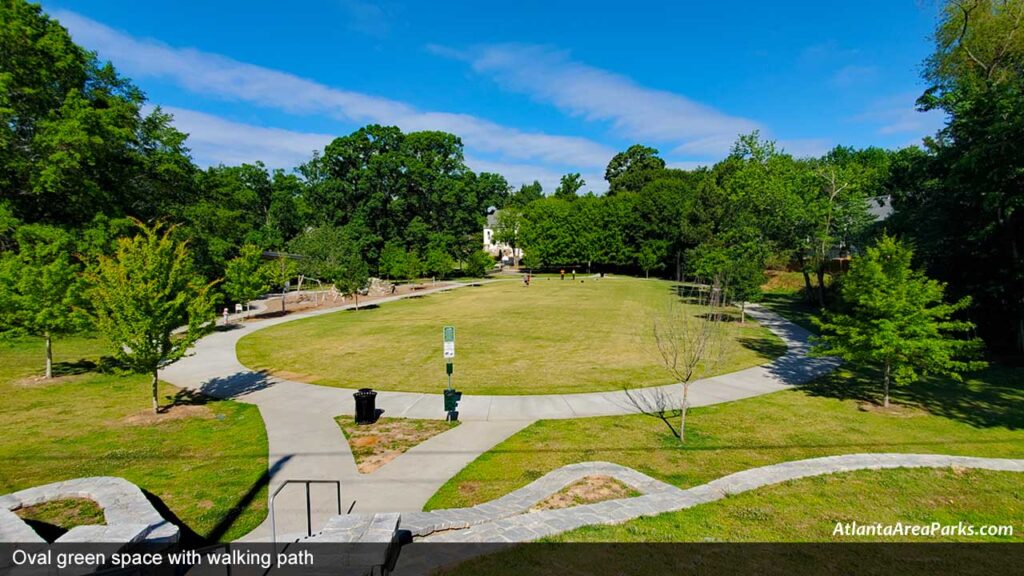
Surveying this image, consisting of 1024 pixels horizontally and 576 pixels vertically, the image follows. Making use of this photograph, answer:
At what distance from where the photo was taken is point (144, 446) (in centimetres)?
1138

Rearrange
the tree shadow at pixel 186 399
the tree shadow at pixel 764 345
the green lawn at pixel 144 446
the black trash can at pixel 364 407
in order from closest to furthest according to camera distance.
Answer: the green lawn at pixel 144 446 < the black trash can at pixel 364 407 < the tree shadow at pixel 186 399 < the tree shadow at pixel 764 345

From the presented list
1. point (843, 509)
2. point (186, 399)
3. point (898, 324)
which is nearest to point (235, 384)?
point (186, 399)

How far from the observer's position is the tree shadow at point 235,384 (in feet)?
52.5

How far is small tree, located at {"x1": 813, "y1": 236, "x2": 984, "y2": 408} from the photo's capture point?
1341cm

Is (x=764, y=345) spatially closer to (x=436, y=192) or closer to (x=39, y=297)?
(x=39, y=297)

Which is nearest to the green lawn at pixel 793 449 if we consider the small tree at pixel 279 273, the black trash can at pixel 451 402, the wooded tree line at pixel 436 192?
the black trash can at pixel 451 402

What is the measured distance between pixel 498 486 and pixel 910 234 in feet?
91.2

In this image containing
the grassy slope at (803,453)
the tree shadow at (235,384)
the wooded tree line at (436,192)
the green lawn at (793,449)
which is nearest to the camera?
the grassy slope at (803,453)

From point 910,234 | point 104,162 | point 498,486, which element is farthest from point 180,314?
point 910,234

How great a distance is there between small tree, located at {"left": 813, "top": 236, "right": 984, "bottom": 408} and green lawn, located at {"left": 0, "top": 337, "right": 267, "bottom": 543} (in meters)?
16.9

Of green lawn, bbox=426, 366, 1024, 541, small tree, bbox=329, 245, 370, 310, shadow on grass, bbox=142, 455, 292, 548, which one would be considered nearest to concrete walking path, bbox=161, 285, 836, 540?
shadow on grass, bbox=142, 455, 292, 548

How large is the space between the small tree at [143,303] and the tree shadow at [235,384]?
2.32 m

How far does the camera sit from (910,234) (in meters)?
24.8

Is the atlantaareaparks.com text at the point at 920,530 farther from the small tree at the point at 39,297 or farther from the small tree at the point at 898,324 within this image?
the small tree at the point at 39,297
